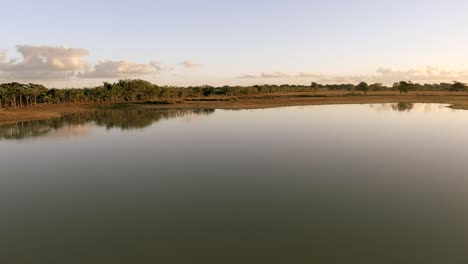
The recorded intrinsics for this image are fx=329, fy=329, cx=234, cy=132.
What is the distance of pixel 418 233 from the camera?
49.3 ft

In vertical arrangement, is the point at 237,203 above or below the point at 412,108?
below

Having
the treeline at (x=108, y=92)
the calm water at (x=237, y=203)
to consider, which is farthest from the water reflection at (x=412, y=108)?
the treeline at (x=108, y=92)

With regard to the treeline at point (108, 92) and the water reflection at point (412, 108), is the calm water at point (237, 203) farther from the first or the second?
the treeline at point (108, 92)

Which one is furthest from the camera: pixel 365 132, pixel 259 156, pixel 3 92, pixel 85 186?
pixel 3 92

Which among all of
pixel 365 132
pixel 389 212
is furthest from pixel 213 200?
pixel 365 132

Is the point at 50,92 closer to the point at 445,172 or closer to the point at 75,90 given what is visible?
the point at 75,90

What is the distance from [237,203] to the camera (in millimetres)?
19188

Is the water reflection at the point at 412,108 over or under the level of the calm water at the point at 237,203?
over

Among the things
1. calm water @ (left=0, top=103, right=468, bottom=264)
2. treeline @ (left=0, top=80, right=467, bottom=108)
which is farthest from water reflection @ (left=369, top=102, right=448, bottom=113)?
treeline @ (left=0, top=80, right=467, bottom=108)

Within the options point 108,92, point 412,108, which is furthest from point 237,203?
point 108,92

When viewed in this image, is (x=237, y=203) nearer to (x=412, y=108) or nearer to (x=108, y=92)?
(x=412, y=108)

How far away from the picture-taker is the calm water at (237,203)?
1379 cm

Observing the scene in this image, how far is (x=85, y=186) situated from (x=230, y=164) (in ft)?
38.6

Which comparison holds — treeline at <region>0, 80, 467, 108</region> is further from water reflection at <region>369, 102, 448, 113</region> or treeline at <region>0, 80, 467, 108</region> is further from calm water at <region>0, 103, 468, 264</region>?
water reflection at <region>369, 102, 448, 113</region>
